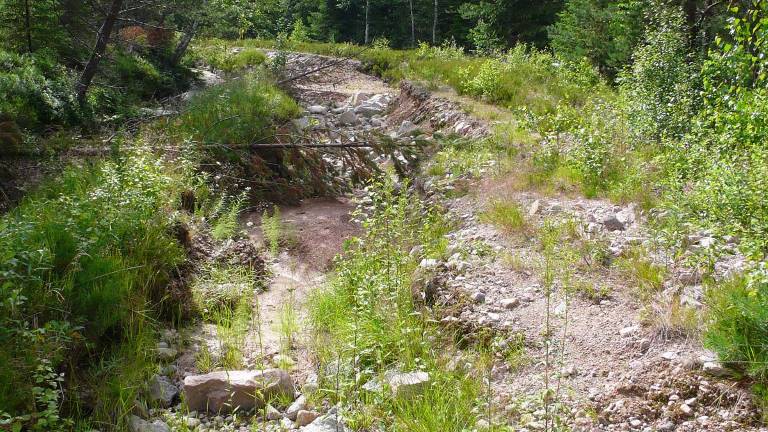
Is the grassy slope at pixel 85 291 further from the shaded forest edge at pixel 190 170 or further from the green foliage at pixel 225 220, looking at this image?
the green foliage at pixel 225 220

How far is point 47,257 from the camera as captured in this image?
3926 mm

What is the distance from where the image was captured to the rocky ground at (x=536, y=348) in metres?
3.46

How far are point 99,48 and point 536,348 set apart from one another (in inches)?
321

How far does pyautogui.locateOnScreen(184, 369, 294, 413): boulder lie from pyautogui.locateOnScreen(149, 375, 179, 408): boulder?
0.54ft

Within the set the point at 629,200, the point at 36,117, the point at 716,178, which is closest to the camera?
the point at 716,178

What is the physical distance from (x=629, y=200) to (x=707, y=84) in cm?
131

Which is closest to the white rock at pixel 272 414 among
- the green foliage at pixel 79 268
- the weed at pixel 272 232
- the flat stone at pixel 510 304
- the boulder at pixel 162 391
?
the boulder at pixel 162 391

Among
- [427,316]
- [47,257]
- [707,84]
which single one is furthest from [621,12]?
[47,257]

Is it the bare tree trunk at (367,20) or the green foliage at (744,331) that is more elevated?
the bare tree trunk at (367,20)

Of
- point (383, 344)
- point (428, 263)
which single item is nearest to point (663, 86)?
point (428, 263)

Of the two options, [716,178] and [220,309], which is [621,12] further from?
[220,309]

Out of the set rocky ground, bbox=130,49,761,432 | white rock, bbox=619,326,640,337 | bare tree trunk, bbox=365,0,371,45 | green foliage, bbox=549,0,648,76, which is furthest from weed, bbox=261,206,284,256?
bare tree trunk, bbox=365,0,371,45

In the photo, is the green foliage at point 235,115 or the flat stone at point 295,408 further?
the green foliage at point 235,115

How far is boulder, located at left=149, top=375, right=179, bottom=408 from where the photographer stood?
4.04 metres
